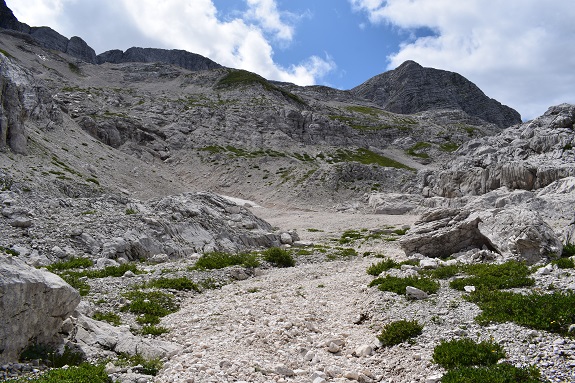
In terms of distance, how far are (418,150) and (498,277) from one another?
5827 inches

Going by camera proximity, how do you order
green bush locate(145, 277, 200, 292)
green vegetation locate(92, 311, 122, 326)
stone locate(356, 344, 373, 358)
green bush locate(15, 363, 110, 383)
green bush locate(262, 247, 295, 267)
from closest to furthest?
1. green bush locate(15, 363, 110, 383)
2. stone locate(356, 344, 373, 358)
3. green vegetation locate(92, 311, 122, 326)
4. green bush locate(145, 277, 200, 292)
5. green bush locate(262, 247, 295, 267)

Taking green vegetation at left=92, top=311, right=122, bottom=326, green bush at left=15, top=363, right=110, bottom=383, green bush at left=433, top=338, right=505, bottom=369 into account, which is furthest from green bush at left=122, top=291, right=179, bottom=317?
green bush at left=433, top=338, right=505, bottom=369

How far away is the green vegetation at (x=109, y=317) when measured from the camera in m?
14.3

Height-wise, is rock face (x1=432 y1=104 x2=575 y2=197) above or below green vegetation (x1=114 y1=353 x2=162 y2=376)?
above

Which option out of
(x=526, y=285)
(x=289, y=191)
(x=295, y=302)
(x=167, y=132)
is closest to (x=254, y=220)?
(x=295, y=302)

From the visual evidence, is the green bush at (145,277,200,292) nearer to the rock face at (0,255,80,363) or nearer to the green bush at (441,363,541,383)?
the rock face at (0,255,80,363)

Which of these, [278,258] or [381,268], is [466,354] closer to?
[381,268]

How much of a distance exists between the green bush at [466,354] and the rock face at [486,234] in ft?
35.9

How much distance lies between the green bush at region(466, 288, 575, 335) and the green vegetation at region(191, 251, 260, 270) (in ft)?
49.1

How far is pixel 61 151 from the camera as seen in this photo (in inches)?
2347

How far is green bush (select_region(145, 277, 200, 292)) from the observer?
760 inches

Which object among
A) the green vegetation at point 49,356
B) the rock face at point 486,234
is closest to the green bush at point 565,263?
the rock face at point 486,234

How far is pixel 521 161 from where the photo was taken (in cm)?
6600

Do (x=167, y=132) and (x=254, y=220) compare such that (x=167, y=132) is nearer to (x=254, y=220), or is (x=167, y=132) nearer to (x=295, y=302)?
(x=254, y=220)
